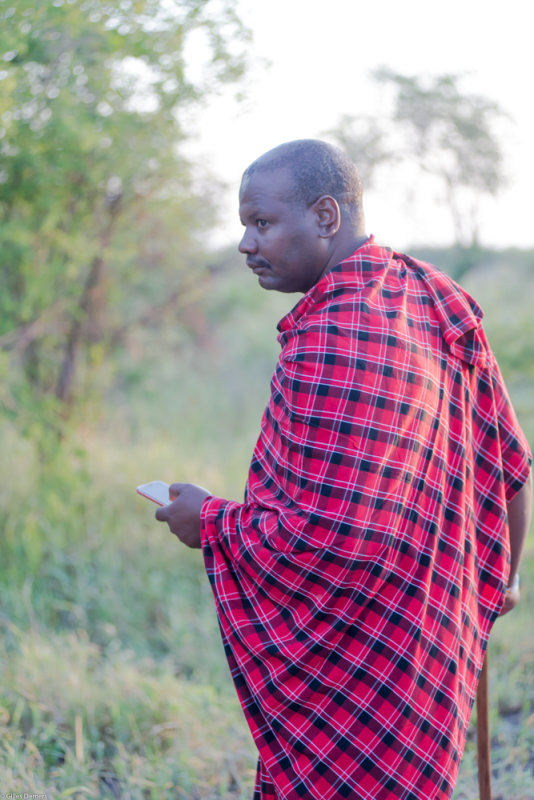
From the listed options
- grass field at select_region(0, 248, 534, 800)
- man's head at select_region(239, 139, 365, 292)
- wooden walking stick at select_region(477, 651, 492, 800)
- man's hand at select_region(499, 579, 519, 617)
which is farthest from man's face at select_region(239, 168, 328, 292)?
grass field at select_region(0, 248, 534, 800)

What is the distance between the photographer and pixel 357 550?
4.54 feet

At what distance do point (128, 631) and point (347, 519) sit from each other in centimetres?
251

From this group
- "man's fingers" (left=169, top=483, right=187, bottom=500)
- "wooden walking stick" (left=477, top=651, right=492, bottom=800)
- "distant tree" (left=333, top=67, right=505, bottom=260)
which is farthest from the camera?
"distant tree" (left=333, top=67, right=505, bottom=260)

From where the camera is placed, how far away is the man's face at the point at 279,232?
1.53 meters

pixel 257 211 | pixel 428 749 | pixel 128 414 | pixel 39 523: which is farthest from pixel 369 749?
pixel 128 414

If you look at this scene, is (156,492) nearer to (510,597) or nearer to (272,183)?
(272,183)

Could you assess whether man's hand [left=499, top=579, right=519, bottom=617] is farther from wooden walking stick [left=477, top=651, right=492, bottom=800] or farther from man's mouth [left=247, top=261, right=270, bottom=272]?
man's mouth [left=247, top=261, right=270, bottom=272]

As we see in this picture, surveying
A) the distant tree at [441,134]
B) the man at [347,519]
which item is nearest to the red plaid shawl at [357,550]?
the man at [347,519]

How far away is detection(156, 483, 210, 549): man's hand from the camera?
160 centimetres

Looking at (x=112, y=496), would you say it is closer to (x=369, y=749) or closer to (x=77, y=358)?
(x=77, y=358)

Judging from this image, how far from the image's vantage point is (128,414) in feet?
22.5

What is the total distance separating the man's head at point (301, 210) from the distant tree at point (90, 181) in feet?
4.27

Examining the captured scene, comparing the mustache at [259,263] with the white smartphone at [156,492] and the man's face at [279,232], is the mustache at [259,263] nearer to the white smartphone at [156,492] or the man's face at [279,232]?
the man's face at [279,232]

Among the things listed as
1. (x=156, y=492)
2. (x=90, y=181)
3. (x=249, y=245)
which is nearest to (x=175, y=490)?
(x=156, y=492)
